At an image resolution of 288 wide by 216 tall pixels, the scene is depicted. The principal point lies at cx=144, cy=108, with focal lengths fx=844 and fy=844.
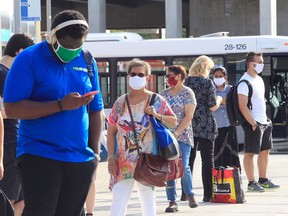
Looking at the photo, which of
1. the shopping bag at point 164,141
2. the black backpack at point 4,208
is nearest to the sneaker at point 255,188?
the shopping bag at point 164,141

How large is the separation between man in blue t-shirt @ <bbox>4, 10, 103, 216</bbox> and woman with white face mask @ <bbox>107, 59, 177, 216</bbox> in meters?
2.23

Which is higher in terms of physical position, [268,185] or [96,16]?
[96,16]

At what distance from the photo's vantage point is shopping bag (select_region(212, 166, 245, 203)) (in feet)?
35.3

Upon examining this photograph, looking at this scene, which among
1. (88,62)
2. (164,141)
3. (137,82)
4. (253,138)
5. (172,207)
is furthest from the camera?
(253,138)

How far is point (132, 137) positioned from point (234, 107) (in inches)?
164

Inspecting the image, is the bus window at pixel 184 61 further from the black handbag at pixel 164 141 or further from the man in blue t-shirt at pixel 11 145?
the man in blue t-shirt at pixel 11 145

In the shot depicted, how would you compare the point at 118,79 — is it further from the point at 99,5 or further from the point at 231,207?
the point at 99,5

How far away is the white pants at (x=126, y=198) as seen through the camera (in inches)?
291

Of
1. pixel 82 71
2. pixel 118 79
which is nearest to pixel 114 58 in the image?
pixel 118 79

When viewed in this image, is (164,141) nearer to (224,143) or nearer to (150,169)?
(150,169)

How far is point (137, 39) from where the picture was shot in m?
22.2

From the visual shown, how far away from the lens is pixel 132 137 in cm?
766

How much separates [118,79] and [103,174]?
23.6 feet

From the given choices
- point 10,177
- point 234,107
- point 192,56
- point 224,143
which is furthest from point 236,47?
point 10,177
